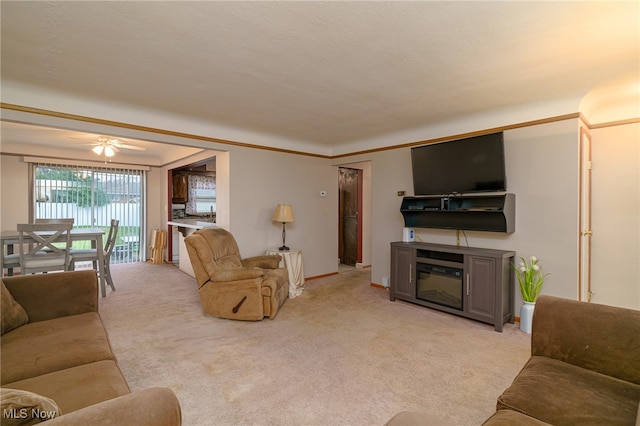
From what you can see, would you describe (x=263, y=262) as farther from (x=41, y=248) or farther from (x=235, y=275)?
(x=41, y=248)

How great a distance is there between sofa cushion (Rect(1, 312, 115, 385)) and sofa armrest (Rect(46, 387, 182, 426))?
0.88 meters

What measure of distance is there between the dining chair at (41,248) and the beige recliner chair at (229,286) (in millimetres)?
1841

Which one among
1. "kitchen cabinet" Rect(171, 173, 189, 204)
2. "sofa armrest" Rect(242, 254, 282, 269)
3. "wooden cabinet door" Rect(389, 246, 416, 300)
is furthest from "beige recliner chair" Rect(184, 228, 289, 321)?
"kitchen cabinet" Rect(171, 173, 189, 204)

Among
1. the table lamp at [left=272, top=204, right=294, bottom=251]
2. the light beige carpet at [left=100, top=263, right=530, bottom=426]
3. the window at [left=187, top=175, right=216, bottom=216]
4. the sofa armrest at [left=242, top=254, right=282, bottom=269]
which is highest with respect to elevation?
the window at [left=187, top=175, right=216, bottom=216]

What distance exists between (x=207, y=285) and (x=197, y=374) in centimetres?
131

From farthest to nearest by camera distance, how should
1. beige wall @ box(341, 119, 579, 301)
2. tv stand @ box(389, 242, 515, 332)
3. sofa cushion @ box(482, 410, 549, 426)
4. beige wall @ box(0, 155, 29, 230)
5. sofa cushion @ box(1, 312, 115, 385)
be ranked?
1. beige wall @ box(0, 155, 29, 230)
2. tv stand @ box(389, 242, 515, 332)
3. beige wall @ box(341, 119, 579, 301)
4. sofa cushion @ box(1, 312, 115, 385)
5. sofa cushion @ box(482, 410, 549, 426)

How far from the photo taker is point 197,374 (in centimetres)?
232

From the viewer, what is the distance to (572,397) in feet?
4.42

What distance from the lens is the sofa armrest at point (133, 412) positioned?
850mm

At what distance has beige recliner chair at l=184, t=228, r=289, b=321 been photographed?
3373mm

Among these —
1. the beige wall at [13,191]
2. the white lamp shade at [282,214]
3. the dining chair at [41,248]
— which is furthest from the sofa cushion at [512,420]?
the beige wall at [13,191]

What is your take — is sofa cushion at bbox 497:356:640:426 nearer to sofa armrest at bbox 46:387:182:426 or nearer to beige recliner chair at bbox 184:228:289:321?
sofa armrest at bbox 46:387:182:426

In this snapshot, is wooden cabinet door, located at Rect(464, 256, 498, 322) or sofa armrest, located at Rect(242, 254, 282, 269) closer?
wooden cabinet door, located at Rect(464, 256, 498, 322)

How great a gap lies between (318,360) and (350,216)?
14.5 ft
